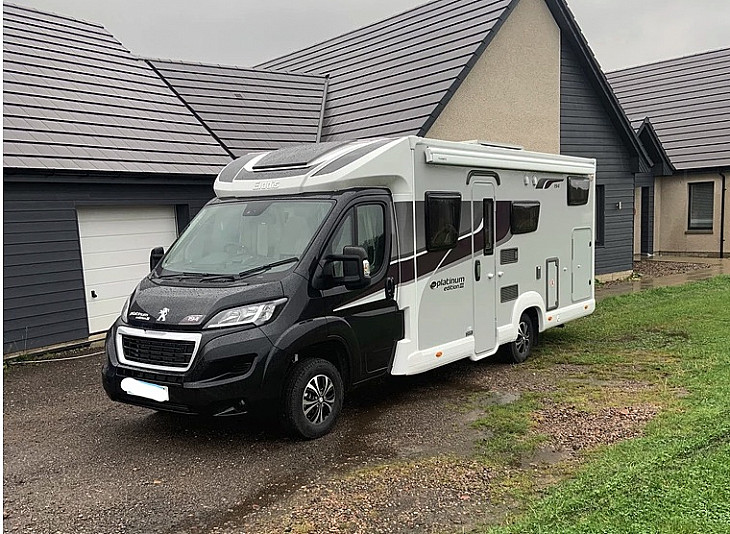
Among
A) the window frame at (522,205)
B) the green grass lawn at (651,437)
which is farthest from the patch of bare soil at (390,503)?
the window frame at (522,205)

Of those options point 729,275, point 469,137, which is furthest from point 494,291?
point 729,275

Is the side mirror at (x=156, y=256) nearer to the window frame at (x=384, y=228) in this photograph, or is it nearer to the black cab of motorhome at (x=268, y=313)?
the black cab of motorhome at (x=268, y=313)

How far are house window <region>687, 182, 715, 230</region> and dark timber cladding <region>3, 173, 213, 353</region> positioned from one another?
1889cm

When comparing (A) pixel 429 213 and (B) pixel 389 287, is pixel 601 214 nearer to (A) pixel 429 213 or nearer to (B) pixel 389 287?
(A) pixel 429 213

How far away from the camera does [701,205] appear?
75.2 feet

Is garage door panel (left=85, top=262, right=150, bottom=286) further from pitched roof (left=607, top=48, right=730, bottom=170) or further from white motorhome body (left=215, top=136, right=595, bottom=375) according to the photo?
pitched roof (left=607, top=48, right=730, bottom=170)

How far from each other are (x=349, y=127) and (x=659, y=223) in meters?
14.0

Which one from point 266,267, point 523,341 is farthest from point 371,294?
point 523,341

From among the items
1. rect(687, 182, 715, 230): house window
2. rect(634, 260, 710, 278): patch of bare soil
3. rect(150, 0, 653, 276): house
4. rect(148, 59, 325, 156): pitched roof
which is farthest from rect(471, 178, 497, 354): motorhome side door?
rect(687, 182, 715, 230): house window

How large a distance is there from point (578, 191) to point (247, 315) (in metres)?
5.93

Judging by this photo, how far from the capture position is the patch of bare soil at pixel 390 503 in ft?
14.5

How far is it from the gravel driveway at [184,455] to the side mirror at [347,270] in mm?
1353

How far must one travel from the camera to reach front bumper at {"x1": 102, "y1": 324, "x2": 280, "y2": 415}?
5492mm

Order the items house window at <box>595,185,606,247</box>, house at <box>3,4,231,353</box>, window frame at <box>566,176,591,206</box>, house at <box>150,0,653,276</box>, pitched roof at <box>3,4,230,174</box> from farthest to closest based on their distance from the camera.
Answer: house window at <box>595,185,606,247</box>
house at <box>150,0,653,276</box>
pitched roof at <box>3,4,230,174</box>
house at <box>3,4,231,353</box>
window frame at <box>566,176,591,206</box>
